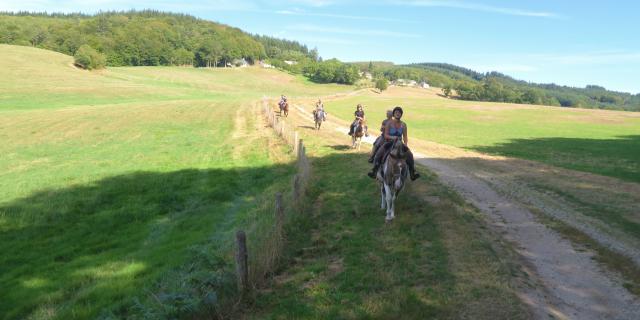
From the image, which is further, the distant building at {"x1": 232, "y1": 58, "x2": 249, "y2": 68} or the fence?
the distant building at {"x1": 232, "y1": 58, "x2": 249, "y2": 68}

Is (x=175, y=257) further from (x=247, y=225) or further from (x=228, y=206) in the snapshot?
(x=228, y=206)

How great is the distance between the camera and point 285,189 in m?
16.6

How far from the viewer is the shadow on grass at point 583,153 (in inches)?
876

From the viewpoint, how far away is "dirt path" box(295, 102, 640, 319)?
7.22m

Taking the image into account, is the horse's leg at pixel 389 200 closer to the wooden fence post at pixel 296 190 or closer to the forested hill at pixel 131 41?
the wooden fence post at pixel 296 190

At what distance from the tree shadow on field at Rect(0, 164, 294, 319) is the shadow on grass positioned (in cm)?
1504

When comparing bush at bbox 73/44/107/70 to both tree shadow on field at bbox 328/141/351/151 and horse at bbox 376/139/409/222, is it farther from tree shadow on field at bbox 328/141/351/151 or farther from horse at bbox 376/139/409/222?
horse at bbox 376/139/409/222

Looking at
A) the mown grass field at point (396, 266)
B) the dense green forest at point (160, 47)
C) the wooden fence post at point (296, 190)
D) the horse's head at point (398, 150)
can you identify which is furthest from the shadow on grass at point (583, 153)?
the dense green forest at point (160, 47)

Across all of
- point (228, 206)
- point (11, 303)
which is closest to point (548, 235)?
point (228, 206)

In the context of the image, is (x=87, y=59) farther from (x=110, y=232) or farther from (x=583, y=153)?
(x=583, y=153)

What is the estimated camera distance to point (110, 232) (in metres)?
13.4

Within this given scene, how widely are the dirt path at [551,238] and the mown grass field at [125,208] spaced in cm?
581

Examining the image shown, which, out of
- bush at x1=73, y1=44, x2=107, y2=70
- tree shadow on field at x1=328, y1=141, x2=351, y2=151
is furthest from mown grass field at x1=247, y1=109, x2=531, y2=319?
bush at x1=73, y1=44, x2=107, y2=70

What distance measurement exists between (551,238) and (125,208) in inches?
512
